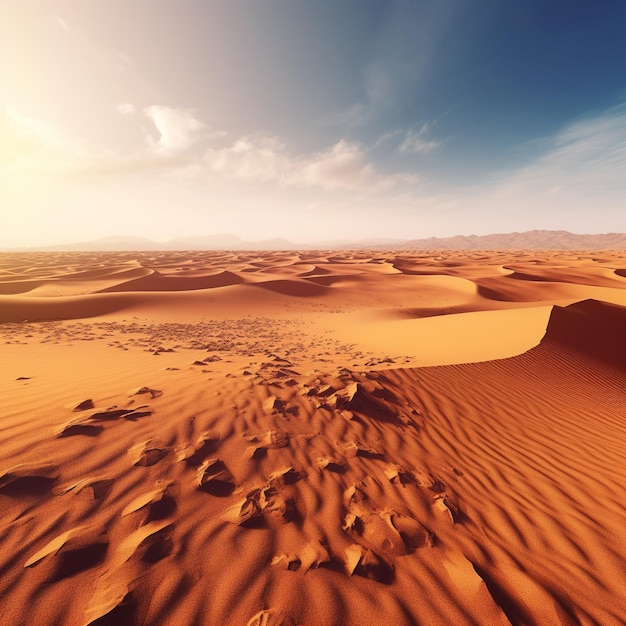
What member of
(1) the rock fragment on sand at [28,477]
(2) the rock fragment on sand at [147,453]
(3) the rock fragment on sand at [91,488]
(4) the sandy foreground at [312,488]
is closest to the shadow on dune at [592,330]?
(4) the sandy foreground at [312,488]

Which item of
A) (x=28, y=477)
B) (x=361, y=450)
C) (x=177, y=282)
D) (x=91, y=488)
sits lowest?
(x=177, y=282)

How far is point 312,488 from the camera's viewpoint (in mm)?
3469

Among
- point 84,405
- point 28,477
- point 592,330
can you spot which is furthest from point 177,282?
point 592,330

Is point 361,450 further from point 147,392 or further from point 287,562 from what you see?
point 147,392

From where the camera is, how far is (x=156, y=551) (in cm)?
255

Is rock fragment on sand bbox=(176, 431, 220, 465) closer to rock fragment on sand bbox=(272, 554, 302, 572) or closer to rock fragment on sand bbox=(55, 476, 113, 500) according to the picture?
rock fragment on sand bbox=(55, 476, 113, 500)

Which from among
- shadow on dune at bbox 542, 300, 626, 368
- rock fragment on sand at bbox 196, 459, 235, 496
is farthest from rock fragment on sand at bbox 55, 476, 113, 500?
shadow on dune at bbox 542, 300, 626, 368

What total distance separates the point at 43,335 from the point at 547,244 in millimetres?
222635

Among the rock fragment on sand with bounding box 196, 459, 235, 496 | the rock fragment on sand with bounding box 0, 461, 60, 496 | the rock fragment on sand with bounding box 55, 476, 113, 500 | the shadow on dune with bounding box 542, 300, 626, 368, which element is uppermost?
the rock fragment on sand with bounding box 0, 461, 60, 496

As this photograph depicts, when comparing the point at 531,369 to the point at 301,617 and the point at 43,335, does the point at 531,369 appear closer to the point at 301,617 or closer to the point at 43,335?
the point at 301,617

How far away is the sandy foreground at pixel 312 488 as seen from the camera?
93.7 inches

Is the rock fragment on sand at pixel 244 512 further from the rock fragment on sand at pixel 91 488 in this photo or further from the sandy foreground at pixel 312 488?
the rock fragment on sand at pixel 91 488

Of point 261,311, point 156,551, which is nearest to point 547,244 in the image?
point 261,311

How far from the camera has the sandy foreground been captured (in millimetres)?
2379
